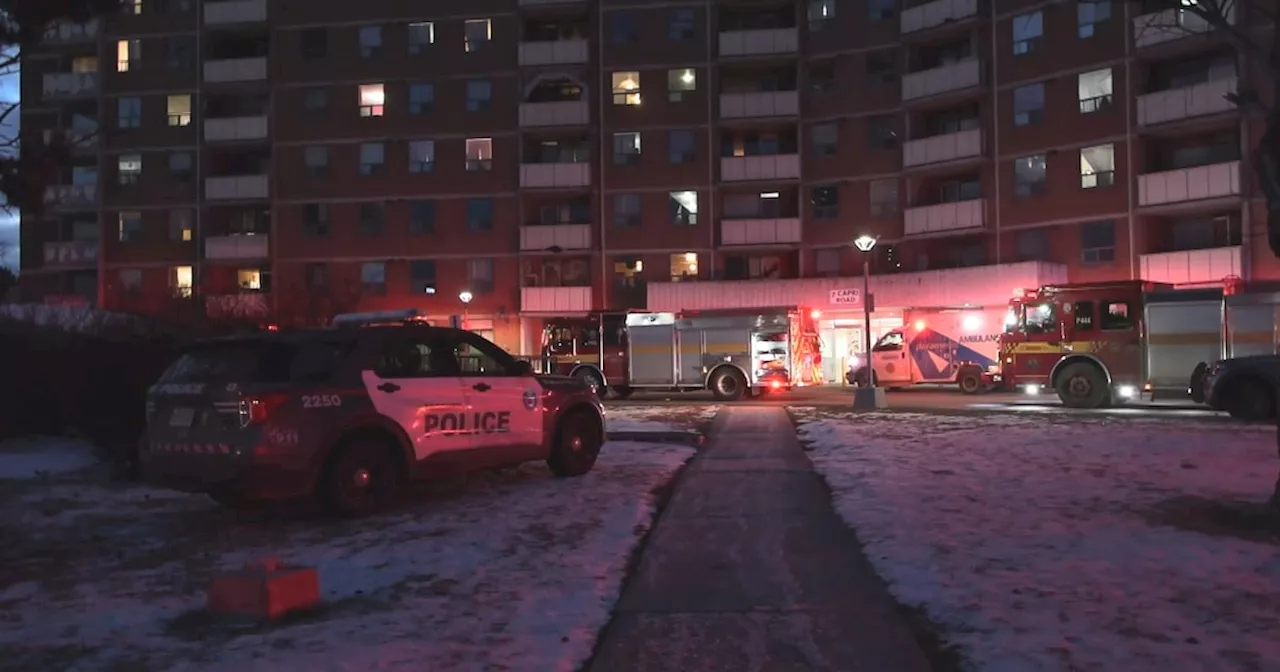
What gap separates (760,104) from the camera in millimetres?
43844

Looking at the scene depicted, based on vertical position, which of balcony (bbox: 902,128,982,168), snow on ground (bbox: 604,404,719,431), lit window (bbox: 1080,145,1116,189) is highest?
balcony (bbox: 902,128,982,168)

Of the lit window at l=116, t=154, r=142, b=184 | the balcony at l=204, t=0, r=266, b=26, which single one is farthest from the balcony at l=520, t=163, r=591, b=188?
the lit window at l=116, t=154, r=142, b=184

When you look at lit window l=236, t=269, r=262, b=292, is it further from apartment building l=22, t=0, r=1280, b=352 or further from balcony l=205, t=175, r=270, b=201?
balcony l=205, t=175, r=270, b=201

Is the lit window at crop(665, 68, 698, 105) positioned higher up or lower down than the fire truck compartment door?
higher up

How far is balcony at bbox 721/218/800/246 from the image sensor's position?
4362cm

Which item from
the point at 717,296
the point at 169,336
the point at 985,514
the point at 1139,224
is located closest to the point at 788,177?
the point at 717,296

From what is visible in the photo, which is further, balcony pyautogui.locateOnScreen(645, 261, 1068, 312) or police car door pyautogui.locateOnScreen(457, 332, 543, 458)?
balcony pyautogui.locateOnScreen(645, 261, 1068, 312)

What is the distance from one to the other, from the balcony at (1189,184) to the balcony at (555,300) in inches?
888

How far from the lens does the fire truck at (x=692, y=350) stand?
29.3 metres

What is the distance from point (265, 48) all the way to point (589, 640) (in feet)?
161

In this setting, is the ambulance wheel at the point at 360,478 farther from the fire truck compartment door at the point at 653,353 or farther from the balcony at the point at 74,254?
the balcony at the point at 74,254

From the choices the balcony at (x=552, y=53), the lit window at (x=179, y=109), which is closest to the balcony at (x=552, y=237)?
the balcony at (x=552, y=53)

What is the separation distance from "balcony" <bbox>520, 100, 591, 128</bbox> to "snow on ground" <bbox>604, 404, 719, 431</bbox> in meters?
20.9

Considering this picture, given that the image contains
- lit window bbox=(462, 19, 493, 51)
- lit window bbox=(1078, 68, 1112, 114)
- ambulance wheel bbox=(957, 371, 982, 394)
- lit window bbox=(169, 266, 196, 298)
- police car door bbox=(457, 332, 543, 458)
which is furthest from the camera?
lit window bbox=(169, 266, 196, 298)
